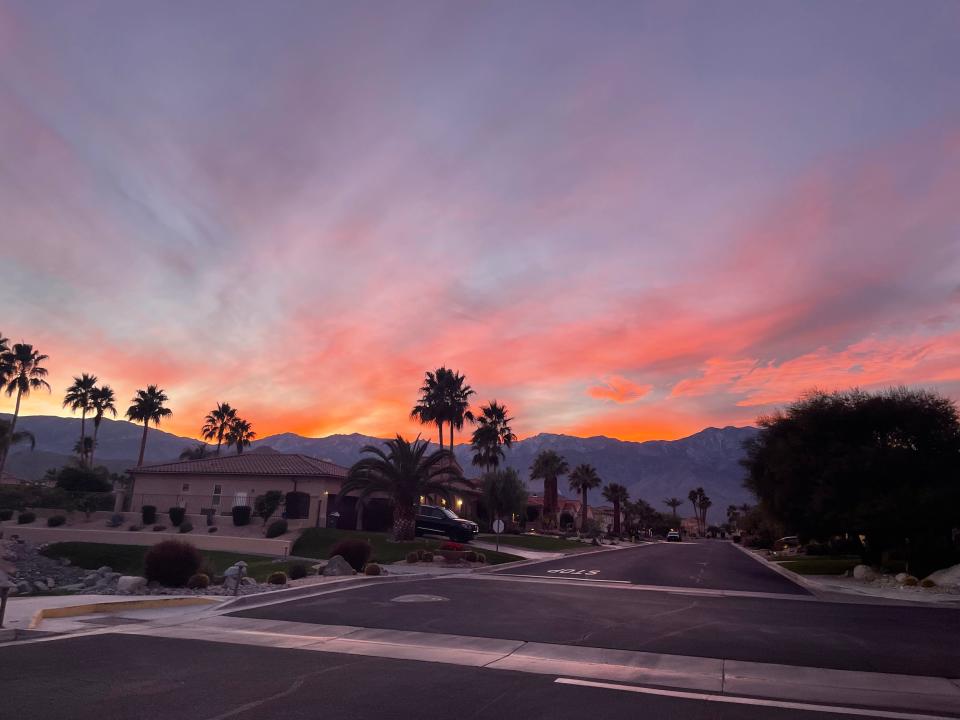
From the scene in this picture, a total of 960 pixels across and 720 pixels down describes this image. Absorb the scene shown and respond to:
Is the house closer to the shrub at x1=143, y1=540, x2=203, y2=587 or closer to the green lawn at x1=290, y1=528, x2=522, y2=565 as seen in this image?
the green lawn at x1=290, y1=528, x2=522, y2=565

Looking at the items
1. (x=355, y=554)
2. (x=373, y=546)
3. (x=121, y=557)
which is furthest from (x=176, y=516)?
(x=355, y=554)

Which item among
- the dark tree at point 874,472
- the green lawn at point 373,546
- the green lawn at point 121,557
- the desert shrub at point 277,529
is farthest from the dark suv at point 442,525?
the dark tree at point 874,472

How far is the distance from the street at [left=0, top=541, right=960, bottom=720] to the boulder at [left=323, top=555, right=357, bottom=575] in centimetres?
734

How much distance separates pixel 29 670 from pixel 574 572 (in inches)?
979

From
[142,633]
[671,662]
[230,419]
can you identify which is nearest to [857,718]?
[671,662]

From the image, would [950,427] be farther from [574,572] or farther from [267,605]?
[267,605]

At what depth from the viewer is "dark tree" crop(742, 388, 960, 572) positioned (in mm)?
26938

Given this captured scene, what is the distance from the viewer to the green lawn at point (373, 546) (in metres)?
34.4

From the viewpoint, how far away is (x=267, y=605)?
1677 centimetres

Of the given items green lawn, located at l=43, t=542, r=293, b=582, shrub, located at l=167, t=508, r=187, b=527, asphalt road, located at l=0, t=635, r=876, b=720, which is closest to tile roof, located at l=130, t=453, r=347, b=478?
shrub, located at l=167, t=508, r=187, b=527

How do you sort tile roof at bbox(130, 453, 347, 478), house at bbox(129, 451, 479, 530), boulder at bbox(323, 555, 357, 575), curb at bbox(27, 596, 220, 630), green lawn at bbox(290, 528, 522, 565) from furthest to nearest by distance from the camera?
tile roof at bbox(130, 453, 347, 478) < house at bbox(129, 451, 479, 530) < green lawn at bbox(290, 528, 522, 565) < boulder at bbox(323, 555, 357, 575) < curb at bbox(27, 596, 220, 630)

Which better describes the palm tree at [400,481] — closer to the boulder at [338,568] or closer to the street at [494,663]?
the boulder at [338,568]

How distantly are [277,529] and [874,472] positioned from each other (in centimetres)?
3501

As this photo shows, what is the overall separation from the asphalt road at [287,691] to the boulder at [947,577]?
68.3 ft
